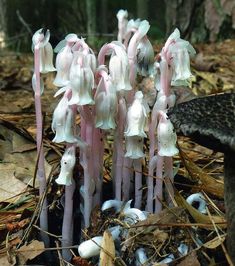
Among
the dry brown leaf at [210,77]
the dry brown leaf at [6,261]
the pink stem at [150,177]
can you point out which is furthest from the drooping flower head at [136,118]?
the dry brown leaf at [210,77]

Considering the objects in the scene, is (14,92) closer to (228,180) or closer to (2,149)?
(2,149)

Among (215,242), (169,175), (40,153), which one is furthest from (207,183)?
(40,153)

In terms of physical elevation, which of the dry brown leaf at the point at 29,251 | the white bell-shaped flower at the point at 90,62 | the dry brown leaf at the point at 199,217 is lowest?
the dry brown leaf at the point at 29,251

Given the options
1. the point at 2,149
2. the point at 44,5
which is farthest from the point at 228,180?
the point at 44,5

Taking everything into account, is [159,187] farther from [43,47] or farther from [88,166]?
[43,47]

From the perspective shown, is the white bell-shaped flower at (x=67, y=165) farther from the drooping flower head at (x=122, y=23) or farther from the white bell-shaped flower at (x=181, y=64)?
the drooping flower head at (x=122, y=23)

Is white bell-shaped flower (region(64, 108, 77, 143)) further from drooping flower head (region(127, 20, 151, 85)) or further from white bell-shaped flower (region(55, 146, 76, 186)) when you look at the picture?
drooping flower head (region(127, 20, 151, 85))
